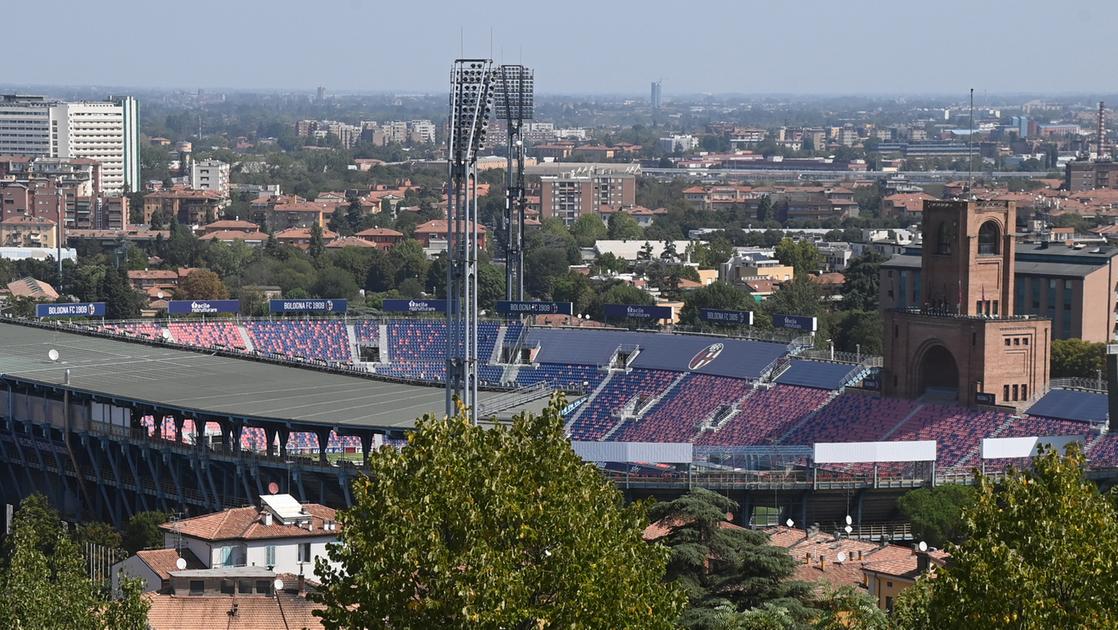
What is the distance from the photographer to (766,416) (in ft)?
242

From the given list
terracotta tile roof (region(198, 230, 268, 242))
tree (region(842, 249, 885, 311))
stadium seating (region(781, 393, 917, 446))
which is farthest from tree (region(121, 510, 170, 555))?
terracotta tile roof (region(198, 230, 268, 242))

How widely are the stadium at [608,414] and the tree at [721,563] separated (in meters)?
17.9

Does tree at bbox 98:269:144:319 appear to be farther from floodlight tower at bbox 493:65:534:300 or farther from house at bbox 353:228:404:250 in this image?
house at bbox 353:228:404:250

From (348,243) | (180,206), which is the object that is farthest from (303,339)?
(180,206)

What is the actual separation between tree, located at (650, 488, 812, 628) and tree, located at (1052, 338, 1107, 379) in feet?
141

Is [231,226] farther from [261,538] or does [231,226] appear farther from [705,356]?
[261,538]

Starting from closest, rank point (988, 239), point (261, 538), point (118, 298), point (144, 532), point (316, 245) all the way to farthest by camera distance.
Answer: point (261, 538) < point (144, 532) < point (988, 239) < point (118, 298) < point (316, 245)

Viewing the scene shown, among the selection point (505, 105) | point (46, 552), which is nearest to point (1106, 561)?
point (46, 552)

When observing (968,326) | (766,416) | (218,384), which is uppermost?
(968,326)

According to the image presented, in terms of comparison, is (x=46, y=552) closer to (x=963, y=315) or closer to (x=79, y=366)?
(x=79, y=366)

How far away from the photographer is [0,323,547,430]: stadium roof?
211 feet

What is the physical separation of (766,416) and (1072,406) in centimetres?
1093

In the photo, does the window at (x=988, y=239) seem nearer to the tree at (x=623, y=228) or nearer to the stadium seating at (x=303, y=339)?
the stadium seating at (x=303, y=339)

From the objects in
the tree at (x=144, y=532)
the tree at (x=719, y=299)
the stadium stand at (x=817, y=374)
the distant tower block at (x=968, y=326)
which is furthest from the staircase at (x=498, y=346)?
the tree at (x=144, y=532)
